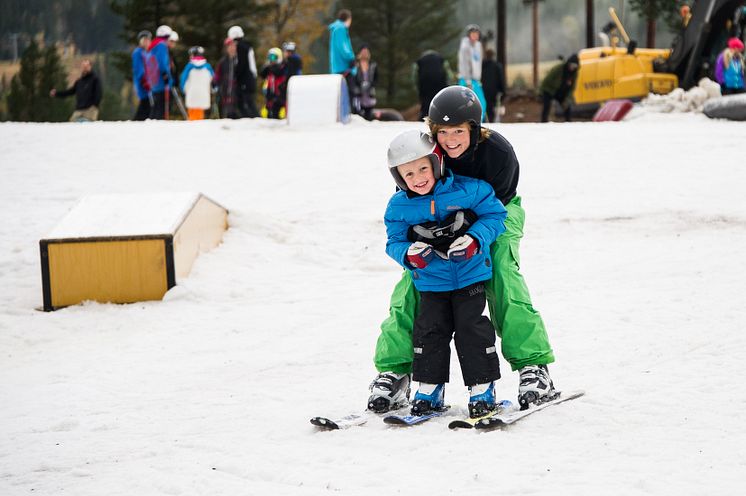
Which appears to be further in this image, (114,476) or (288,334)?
(288,334)

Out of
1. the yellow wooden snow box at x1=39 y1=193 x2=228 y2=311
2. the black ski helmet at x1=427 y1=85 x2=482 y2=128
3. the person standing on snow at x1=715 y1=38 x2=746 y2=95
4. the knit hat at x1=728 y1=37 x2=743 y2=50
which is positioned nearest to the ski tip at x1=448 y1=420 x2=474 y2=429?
the black ski helmet at x1=427 y1=85 x2=482 y2=128

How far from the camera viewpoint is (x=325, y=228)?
9.22 meters

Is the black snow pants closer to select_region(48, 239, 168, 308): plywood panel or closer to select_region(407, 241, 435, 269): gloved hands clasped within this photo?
select_region(407, 241, 435, 269): gloved hands clasped

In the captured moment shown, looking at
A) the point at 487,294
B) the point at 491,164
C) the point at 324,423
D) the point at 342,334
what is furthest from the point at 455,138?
the point at 342,334

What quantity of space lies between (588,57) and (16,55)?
1122 inches

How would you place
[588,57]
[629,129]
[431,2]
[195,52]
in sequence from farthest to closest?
[431,2] < [588,57] < [195,52] < [629,129]

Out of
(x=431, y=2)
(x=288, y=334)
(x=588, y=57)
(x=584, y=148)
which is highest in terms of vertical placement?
(x=431, y=2)

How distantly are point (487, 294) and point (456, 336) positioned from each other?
0.86ft

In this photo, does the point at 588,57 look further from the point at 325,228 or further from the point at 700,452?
the point at 700,452

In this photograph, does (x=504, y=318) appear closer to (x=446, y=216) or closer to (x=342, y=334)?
(x=446, y=216)

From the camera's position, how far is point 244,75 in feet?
55.0

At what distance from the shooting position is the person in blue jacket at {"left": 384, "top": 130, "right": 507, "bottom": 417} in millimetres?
3762

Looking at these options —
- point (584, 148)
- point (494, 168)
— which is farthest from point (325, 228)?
point (494, 168)

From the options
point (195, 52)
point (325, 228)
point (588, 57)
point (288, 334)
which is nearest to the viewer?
point (288, 334)
